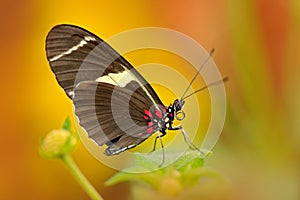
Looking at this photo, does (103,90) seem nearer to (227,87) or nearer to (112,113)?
(112,113)

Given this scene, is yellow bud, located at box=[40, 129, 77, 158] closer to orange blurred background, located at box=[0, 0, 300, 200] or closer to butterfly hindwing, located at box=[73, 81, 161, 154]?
butterfly hindwing, located at box=[73, 81, 161, 154]

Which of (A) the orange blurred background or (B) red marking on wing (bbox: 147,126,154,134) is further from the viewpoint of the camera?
(A) the orange blurred background

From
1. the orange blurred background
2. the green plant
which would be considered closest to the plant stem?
the green plant

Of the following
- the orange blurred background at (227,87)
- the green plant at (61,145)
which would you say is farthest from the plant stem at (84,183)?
the orange blurred background at (227,87)

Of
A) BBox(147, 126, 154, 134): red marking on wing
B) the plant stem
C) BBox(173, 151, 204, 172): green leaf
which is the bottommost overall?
the plant stem

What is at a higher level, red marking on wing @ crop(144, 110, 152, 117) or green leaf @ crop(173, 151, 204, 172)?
red marking on wing @ crop(144, 110, 152, 117)

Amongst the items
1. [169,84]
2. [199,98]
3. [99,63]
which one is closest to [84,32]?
[99,63]
